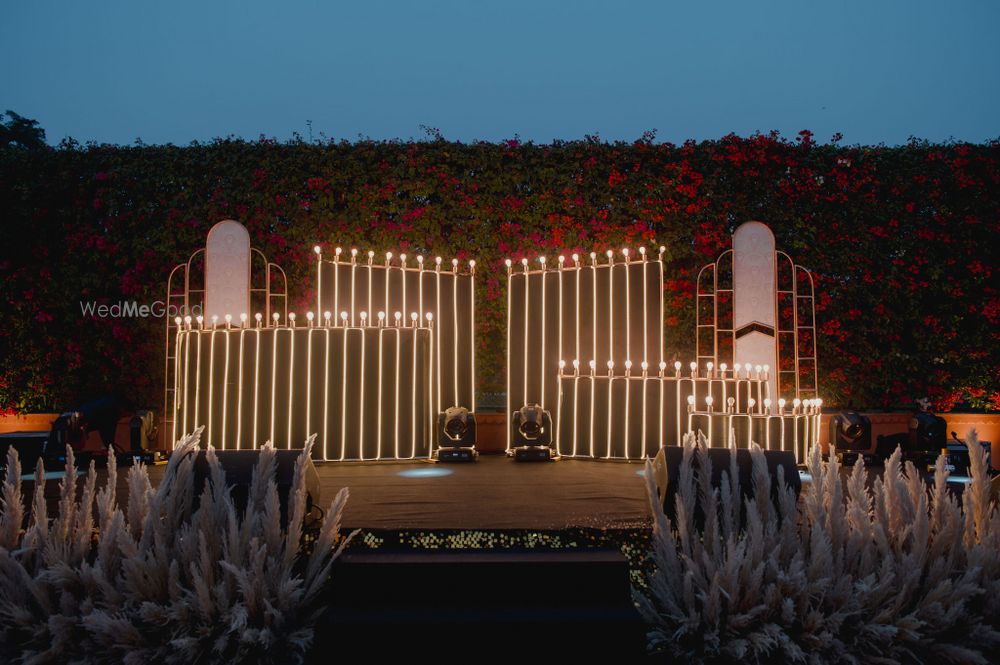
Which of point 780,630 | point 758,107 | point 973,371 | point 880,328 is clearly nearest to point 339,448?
point 780,630

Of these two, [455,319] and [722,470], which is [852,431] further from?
[455,319]

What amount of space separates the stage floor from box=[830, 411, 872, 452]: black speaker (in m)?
1.86

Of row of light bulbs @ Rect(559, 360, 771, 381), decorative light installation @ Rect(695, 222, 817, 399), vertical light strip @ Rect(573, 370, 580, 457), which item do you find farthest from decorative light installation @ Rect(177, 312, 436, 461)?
decorative light installation @ Rect(695, 222, 817, 399)

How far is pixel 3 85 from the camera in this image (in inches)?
1757

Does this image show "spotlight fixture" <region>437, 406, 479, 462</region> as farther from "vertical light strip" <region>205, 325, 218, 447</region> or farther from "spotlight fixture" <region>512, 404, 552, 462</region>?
"vertical light strip" <region>205, 325, 218, 447</region>

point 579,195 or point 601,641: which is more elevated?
point 579,195

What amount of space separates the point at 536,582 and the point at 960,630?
1652mm

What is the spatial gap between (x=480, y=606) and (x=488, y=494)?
4.08ft

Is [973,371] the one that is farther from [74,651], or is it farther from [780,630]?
[74,651]

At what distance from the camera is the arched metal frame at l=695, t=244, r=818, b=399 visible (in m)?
6.60

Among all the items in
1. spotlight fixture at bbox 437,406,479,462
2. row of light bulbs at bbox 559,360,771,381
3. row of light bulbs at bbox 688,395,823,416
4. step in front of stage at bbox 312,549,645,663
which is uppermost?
row of light bulbs at bbox 559,360,771,381

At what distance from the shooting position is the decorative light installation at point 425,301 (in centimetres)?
634

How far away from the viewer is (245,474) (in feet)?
10.5

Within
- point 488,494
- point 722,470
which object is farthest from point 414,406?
point 722,470
